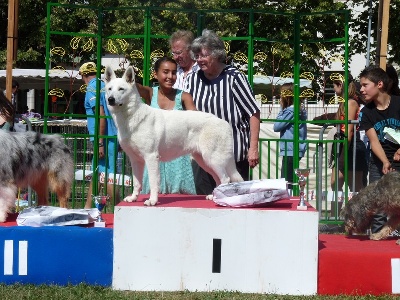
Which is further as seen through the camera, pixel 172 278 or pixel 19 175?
pixel 19 175

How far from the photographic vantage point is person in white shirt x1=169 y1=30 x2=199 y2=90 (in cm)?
768

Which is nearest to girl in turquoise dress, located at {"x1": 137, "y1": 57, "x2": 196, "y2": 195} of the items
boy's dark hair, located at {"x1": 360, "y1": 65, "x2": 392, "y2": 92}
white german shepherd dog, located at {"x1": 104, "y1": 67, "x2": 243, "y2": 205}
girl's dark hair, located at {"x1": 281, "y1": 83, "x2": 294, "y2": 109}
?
white german shepherd dog, located at {"x1": 104, "y1": 67, "x2": 243, "y2": 205}

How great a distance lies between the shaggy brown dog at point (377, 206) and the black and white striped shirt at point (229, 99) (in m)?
1.12

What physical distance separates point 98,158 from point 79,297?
403cm

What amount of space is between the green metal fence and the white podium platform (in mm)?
3117

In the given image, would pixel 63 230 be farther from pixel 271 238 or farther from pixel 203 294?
pixel 271 238

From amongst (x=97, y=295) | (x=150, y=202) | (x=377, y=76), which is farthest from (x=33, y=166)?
(x=377, y=76)

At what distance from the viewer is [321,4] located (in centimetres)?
2739

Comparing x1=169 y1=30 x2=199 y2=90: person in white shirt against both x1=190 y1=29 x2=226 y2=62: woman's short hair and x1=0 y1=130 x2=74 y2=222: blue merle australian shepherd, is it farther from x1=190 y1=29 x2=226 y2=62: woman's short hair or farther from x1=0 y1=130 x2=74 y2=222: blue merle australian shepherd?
x1=0 y1=130 x2=74 y2=222: blue merle australian shepherd

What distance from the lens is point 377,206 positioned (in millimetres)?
6637

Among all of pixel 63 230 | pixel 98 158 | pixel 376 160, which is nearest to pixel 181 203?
pixel 63 230

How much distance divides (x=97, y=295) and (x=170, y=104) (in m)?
2.22

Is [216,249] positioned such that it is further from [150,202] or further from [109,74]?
[109,74]

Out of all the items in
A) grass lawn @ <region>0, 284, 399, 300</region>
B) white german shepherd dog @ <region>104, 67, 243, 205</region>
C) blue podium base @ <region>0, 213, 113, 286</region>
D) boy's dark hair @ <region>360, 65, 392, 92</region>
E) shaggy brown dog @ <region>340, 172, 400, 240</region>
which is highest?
boy's dark hair @ <region>360, 65, 392, 92</region>
